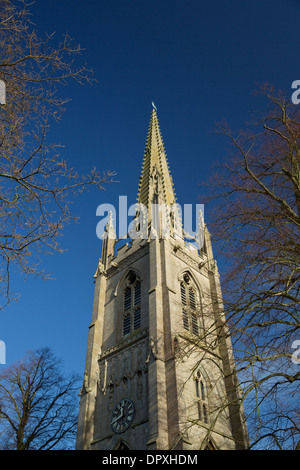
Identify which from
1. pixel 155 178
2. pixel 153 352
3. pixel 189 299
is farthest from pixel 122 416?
pixel 155 178

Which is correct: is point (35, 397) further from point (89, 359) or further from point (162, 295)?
point (162, 295)

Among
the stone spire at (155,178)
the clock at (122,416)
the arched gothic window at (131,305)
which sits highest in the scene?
the stone spire at (155,178)

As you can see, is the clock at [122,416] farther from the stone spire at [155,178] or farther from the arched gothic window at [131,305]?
the stone spire at [155,178]

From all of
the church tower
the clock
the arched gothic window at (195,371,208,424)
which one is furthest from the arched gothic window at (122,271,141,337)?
the arched gothic window at (195,371,208,424)

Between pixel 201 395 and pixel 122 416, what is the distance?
4.18 metres

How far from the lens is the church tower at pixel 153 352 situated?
1992 centimetres

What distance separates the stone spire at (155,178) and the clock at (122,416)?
1353 cm

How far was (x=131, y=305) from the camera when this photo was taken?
91.9 feet

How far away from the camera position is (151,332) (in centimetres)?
2317

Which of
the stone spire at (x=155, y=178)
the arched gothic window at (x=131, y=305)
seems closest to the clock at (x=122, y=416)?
the arched gothic window at (x=131, y=305)

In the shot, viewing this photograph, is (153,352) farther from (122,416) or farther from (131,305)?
(131,305)

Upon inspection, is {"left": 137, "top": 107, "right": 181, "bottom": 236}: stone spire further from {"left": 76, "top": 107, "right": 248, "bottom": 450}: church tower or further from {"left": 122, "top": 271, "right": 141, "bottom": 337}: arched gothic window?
{"left": 122, "top": 271, "right": 141, "bottom": 337}: arched gothic window

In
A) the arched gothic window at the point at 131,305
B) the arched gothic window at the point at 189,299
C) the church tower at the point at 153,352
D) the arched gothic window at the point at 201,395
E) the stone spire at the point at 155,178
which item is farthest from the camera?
the stone spire at the point at 155,178
